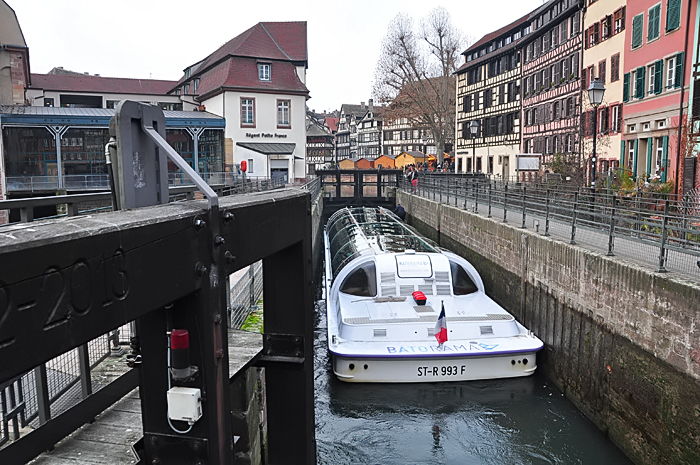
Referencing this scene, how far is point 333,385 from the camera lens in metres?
11.7

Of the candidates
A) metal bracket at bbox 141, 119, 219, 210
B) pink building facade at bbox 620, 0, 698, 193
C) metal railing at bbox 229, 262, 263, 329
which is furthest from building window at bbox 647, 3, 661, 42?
metal bracket at bbox 141, 119, 219, 210

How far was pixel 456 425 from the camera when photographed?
10.1 m

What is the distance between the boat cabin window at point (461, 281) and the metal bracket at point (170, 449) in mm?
11130

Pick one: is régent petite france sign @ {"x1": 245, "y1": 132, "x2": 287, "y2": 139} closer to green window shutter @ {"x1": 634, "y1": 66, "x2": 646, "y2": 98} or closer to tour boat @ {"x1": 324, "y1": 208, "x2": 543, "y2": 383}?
green window shutter @ {"x1": 634, "y1": 66, "x2": 646, "y2": 98}

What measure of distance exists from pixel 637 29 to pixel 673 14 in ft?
11.3

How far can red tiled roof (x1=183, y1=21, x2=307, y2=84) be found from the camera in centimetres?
4316

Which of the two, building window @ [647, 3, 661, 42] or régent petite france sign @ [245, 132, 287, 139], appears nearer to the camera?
building window @ [647, 3, 661, 42]

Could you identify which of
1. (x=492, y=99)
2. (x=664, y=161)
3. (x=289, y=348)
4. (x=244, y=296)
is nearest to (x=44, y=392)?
(x=289, y=348)

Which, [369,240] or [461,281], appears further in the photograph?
[369,240]

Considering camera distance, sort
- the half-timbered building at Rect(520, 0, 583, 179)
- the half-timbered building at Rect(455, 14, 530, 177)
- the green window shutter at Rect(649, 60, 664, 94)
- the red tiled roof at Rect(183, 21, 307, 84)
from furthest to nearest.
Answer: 1. the half-timbered building at Rect(455, 14, 530, 177)
2. the red tiled roof at Rect(183, 21, 307, 84)
3. the half-timbered building at Rect(520, 0, 583, 179)
4. the green window shutter at Rect(649, 60, 664, 94)

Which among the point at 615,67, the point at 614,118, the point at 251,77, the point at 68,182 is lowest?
the point at 68,182

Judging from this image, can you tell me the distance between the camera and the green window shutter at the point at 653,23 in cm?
2197

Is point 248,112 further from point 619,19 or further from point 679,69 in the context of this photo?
point 679,69

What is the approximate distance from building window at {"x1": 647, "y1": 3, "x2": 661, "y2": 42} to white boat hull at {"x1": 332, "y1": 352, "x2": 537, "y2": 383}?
1626cm
